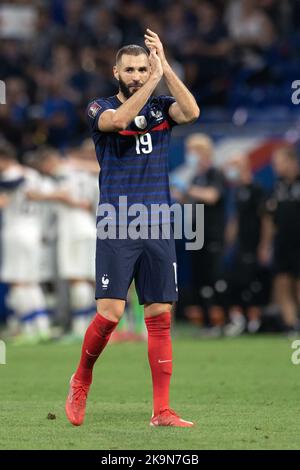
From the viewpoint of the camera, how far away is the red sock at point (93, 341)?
8.63 metres

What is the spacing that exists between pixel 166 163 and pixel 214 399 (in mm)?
2370

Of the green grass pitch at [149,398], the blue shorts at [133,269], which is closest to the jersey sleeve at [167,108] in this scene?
the blue shorts at [133,269]

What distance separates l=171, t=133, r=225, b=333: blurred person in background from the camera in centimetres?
1720

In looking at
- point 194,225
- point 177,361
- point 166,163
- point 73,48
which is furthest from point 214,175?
point 166,163

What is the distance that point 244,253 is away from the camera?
1762cm

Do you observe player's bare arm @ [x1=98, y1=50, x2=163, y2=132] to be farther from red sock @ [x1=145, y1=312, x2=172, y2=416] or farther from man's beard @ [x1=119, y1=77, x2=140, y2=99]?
red sock @ [x1=145, y1=312, x2=172, y2=416]

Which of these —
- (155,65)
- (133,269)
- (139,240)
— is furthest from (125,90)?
(133,269)

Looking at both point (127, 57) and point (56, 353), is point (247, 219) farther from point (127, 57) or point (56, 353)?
point (127, 57)

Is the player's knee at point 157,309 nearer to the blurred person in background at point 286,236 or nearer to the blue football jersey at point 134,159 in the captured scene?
the blue football jersey at point 134,159

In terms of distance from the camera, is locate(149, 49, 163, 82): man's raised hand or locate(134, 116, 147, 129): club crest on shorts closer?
locate(149, 49, 163, 82): man's raised hand

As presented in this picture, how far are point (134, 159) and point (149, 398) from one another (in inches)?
101

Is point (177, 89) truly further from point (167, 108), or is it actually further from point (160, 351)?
point (160, 351)

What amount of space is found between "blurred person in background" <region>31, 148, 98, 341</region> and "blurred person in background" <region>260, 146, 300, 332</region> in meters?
2.52

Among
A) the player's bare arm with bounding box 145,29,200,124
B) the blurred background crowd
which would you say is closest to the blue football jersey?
the player's bare arm with bounding box 145,29,200,124
